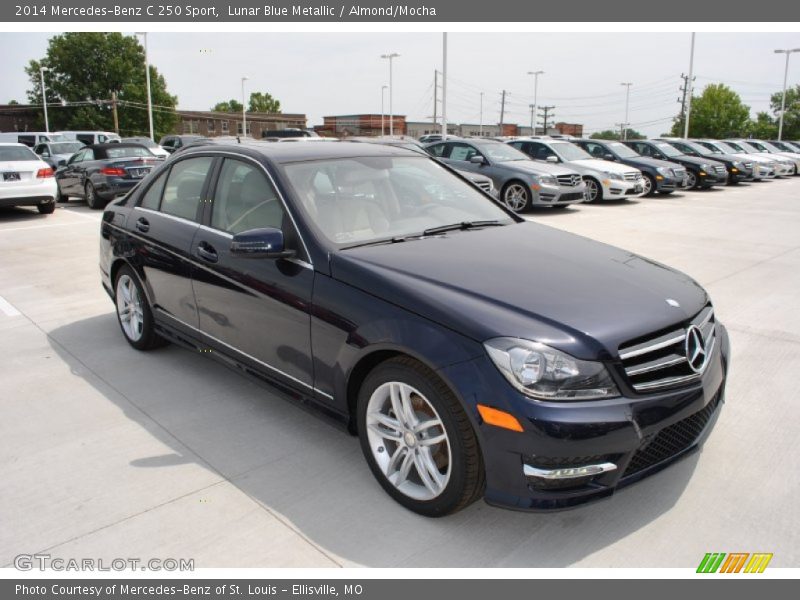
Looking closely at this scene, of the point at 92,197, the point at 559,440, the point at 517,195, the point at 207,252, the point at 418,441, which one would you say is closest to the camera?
the point at 559,440

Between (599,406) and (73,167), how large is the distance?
53.3 ft

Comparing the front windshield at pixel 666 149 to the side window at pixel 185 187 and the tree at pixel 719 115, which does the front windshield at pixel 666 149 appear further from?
the tree at pixel 719 115

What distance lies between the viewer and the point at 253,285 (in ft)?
12.4

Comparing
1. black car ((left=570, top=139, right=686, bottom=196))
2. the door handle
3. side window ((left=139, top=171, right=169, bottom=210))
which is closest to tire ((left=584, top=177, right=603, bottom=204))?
black car ((left=570, top=139, right=686, bottom=196))

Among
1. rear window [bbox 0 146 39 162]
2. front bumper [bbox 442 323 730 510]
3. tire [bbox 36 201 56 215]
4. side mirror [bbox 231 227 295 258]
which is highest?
rear window [bbox 0 146 39 162]

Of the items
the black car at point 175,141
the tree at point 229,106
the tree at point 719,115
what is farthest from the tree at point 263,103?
the black car at point 175,141

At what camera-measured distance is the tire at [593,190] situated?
1641 centimetres

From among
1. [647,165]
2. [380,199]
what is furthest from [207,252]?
[647,165]

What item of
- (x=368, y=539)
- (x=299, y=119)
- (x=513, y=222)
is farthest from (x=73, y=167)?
(x=299, y=119)

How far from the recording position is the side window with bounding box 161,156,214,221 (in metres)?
4.49

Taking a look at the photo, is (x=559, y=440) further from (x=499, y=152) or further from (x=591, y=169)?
(x=591, y=169)

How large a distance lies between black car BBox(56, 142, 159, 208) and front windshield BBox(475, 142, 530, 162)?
24.4ft

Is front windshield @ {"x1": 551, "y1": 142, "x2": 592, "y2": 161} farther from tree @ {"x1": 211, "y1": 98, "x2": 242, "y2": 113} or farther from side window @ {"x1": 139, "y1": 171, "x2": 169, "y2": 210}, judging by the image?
tree @ {"x1": 211, "y1": 98, "x2": 242, "y2": 113}

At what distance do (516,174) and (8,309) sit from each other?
1046 cm
